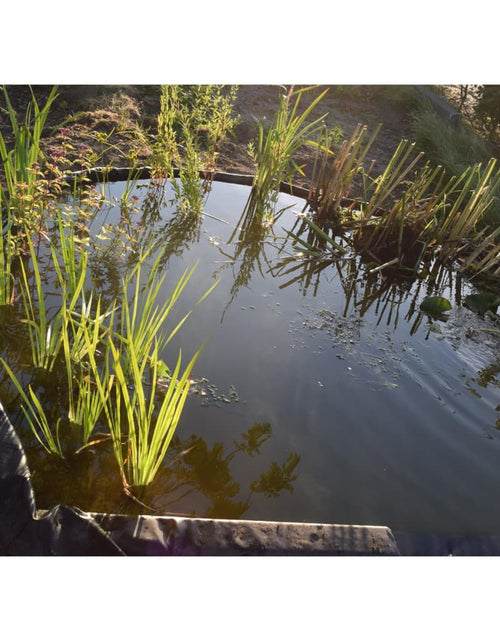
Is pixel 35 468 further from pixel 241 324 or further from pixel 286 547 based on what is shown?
pixel 241 324

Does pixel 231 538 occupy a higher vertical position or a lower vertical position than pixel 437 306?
lower

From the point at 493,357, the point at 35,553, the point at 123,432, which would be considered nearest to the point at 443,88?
the point at 493,357

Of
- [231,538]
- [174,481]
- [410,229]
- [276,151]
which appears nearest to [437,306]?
[410,229]

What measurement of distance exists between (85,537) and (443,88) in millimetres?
7920

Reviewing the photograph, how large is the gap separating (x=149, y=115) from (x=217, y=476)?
413cm

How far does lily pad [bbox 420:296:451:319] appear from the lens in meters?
2.98

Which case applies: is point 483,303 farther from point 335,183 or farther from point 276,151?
point 276,151

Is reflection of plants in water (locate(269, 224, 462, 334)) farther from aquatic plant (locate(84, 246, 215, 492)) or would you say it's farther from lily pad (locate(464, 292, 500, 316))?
aquatic plant (locate(84, 246, 215, 492))

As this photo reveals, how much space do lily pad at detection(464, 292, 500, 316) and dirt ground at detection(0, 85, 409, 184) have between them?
2.03 m

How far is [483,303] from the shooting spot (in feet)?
10.2

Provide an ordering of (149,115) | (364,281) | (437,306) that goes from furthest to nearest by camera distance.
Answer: (149,115), (364,281), (437,306)

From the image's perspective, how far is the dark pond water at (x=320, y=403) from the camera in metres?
1.70

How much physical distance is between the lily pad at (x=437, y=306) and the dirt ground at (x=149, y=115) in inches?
75.7

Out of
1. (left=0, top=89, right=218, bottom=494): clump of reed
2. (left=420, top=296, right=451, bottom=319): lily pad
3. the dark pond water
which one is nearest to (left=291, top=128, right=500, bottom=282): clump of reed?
the dark pond water
